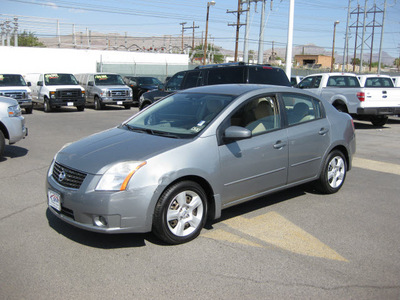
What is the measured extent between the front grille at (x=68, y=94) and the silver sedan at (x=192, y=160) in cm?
1558

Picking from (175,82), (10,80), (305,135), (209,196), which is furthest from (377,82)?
(10,80)

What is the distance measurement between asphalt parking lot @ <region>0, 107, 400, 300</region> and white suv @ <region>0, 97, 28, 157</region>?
2.30m

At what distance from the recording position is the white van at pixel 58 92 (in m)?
20.1

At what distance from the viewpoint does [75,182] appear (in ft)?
14.1

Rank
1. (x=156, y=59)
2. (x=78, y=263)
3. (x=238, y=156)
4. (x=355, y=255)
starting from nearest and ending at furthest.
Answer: (x=78, y=263) → (x=355, y=255) → (x=238, y=156) → (x=156, y=59)

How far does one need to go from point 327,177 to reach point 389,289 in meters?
2.74

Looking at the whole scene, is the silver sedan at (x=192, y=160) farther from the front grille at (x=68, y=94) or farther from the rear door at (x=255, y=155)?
the front grille at (x=68, y=94)

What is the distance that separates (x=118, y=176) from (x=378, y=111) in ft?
40.8

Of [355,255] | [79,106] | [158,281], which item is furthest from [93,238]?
[79,106]

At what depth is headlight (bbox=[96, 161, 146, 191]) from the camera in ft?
13.4

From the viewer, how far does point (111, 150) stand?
4.53 m

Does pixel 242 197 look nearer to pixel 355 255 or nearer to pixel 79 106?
pixel 355 255

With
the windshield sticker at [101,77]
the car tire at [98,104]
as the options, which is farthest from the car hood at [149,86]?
the car tire at [98,104]

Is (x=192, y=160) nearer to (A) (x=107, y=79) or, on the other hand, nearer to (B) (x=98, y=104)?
(B) (x=98, y=104)
